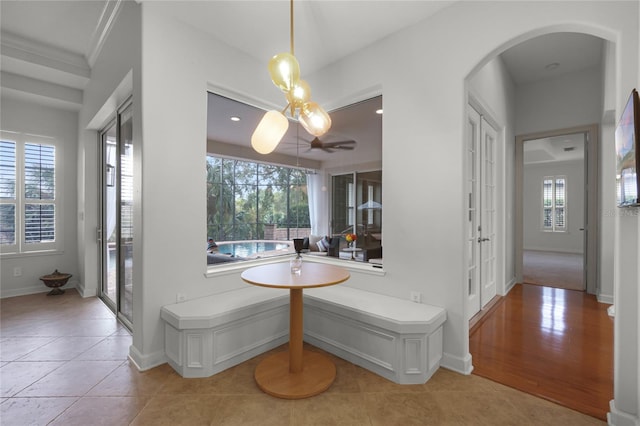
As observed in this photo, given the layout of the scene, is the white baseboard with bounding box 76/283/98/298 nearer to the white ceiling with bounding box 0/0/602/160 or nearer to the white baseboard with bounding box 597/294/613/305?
the white ceiling with bounding box 0/0/602/160

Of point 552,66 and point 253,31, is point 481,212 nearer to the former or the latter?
point 552,66

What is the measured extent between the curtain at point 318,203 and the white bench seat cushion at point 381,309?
0.93 metres

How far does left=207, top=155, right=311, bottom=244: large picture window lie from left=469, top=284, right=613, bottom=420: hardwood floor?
2374mm

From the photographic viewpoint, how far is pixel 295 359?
2217mm

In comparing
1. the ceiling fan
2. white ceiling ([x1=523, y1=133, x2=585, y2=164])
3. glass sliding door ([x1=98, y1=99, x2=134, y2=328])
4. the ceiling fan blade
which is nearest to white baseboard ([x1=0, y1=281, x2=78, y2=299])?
glass sliding door ([x1=98, y1=99, x2=134, y2=328])

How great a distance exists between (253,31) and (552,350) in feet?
13.7

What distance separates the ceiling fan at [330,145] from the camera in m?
3.32

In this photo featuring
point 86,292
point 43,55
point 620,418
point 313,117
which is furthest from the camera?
point 86,292

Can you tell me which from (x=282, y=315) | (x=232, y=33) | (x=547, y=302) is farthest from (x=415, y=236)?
(x=547, y=302)

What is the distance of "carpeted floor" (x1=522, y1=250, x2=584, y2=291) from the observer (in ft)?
16.5

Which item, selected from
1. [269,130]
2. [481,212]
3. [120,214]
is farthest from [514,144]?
[120,214]

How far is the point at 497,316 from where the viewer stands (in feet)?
11.4

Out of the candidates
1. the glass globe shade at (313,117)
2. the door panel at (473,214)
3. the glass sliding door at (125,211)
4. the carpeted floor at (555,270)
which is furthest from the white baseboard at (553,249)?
the glass sliding door at (125,211)

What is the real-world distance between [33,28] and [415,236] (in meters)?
4.78
